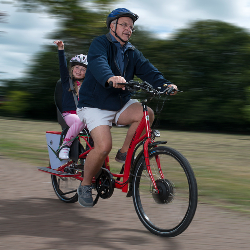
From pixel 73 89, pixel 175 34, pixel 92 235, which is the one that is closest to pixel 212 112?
pixel 175 34

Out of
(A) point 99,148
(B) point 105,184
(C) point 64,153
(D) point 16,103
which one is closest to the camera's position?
(A) point 99,148

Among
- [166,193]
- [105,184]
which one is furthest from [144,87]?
[105,184]

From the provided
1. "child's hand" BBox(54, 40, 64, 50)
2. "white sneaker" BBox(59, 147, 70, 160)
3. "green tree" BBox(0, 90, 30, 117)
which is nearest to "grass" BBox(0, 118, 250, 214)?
"white sneaker" BBox(59, 147, 70, 160)

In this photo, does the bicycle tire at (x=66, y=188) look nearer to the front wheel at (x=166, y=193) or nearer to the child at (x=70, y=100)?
the child at (x=70, y=100)

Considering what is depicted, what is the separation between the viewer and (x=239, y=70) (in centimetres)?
1233

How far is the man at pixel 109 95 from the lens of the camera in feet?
13.8

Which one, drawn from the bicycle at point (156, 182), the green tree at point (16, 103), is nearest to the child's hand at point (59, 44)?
the bicycle at point (156, 182)

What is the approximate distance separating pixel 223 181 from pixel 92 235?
9.15ft

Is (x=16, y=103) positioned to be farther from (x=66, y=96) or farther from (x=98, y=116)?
(x=98, y=116)

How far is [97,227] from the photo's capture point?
4.10 metres

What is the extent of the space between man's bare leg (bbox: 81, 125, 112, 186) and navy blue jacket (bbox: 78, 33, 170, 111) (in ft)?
0.77

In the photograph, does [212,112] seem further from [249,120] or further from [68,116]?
[68,116]

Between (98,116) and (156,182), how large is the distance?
2.90ft

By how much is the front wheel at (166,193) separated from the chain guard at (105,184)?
329 millimetres
